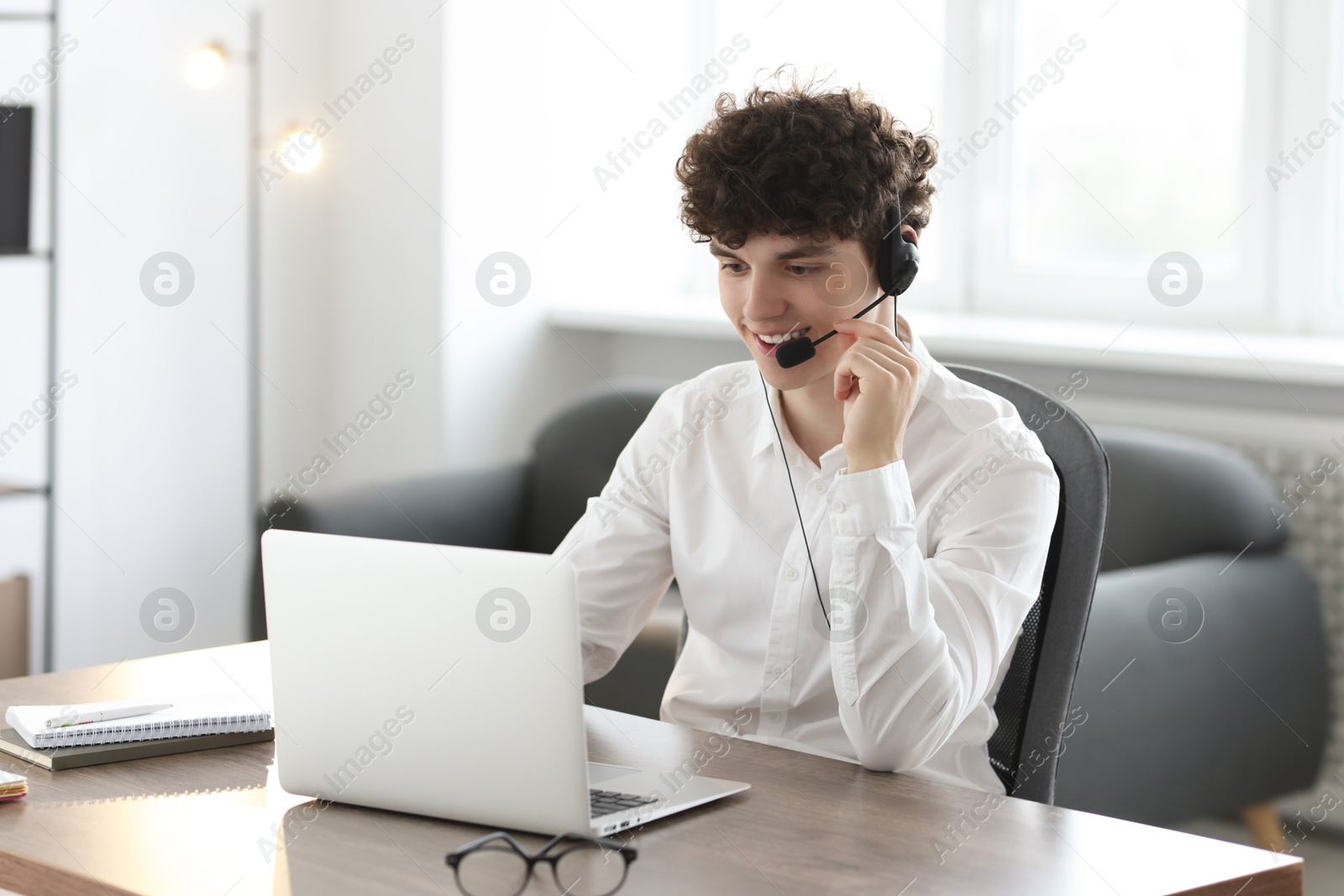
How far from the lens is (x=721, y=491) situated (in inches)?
61.4

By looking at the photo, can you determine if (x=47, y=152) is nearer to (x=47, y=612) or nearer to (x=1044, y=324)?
(x=47, y=612)

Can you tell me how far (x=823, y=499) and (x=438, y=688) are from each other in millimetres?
570

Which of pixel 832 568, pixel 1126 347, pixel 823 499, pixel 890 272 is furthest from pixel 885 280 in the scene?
pixel 1126 347

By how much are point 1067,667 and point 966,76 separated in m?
2.02

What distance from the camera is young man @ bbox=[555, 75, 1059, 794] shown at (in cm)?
128

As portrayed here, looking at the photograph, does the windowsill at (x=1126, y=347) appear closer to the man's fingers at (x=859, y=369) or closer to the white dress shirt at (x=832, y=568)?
the white dress shirt at (x=832, y=568)

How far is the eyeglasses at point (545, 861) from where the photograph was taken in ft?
3.10

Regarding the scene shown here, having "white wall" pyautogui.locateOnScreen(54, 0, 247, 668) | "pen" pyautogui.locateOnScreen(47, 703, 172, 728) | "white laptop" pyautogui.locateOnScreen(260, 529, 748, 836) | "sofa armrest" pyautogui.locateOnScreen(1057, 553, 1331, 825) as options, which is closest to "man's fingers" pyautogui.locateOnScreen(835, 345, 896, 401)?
"white laptop" pyautogui.locateOnScreen(260, 529, 748, 836)

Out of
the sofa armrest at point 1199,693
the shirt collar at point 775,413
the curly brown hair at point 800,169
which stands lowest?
the sofa armrest at point 1199,693

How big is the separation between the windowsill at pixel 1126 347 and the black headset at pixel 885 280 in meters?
1.12

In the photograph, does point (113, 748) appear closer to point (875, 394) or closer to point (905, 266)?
point (875, 394)

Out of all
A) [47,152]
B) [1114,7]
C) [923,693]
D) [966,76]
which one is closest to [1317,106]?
[1114,7]

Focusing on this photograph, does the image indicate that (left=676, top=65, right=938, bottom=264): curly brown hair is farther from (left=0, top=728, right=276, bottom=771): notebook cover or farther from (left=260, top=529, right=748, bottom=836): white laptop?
(left=0, top=728, right=276, bottom=771): notebook cover

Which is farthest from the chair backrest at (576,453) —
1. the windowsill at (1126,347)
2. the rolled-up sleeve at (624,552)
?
the rolled-up sleeve at (624,552)
